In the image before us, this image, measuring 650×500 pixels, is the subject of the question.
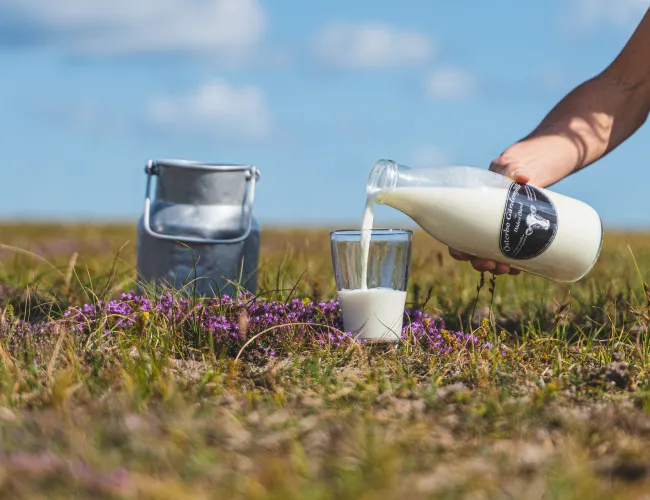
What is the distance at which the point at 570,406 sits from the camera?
9.70 feet

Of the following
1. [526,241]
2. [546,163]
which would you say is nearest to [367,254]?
[526,241]

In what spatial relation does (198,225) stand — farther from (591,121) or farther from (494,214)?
(591,121)

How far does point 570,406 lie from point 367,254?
108 cm

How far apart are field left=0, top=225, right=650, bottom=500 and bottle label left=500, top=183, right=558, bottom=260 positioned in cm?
39

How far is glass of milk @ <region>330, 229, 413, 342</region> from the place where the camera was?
3678mm

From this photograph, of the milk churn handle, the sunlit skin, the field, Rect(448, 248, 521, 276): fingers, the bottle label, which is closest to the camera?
the field

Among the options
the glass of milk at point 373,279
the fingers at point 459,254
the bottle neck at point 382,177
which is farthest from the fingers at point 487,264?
the bottle neck at point 382,177

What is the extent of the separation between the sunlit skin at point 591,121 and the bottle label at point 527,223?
294 mm

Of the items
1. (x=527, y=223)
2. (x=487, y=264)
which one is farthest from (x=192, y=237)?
(x=527, y=223)

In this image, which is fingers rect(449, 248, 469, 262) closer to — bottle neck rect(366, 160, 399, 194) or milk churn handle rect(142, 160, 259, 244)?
bottle neck rect(366, 160, 399, 194)

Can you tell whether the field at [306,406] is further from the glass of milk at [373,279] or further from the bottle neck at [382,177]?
the bottle neck at [382,177]

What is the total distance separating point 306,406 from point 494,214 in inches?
50.2

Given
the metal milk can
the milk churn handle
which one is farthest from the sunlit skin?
the metal milk can

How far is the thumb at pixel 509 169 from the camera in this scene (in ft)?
12.0
